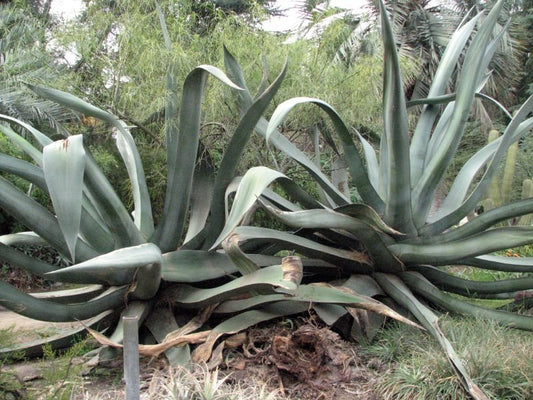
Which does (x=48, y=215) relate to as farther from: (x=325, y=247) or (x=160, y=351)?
(x=325, y=247)

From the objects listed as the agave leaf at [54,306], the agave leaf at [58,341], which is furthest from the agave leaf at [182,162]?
the agave leaf at [58,341]

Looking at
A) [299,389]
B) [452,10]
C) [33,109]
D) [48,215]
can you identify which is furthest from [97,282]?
[452,10]

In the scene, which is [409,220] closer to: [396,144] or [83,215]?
[396,144]

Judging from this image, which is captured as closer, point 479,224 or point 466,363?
point 466,363

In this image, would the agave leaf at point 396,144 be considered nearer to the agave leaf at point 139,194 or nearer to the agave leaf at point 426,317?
the agave leaf at point 426,317

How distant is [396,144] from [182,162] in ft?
4.38

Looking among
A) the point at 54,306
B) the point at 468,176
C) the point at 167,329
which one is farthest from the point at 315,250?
the point at 54,306

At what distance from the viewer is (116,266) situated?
8.62 feet

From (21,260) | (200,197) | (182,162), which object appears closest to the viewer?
→ (21,260)

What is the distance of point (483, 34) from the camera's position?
360 cm

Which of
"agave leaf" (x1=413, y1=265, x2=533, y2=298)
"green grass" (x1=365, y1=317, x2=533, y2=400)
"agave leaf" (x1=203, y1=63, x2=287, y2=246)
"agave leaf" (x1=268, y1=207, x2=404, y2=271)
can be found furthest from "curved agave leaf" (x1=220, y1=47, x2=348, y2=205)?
"green grass" (x1=365, y1=317, x2=533, y2=400)

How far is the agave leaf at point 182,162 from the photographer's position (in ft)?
10.8

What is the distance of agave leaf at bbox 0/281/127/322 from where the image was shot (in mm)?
3096

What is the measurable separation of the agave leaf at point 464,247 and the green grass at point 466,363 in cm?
44
